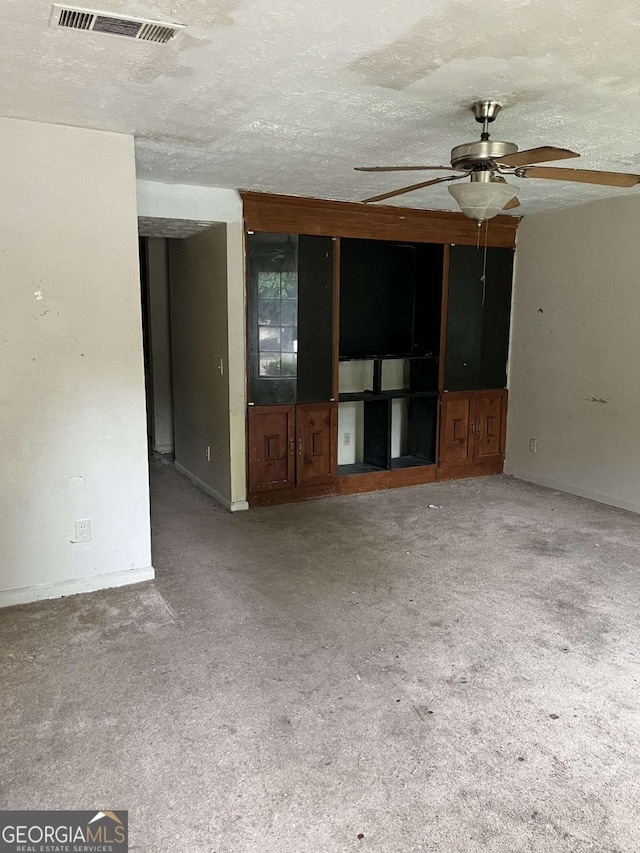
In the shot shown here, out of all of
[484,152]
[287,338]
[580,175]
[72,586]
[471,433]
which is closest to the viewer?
[484,152]

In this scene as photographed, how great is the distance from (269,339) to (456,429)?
1.95 m

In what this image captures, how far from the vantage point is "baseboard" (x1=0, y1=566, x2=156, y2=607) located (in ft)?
10.1

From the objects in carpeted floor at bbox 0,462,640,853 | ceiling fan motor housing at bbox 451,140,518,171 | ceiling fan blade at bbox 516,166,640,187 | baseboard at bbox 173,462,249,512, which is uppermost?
ceiling fan motor housing at bbox 451,140,518,171

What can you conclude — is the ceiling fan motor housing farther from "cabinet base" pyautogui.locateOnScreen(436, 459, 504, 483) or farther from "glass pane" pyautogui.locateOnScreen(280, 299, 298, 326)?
"cabinet base" pyautogui.locateOnScreen(436, 459, 504, 483)

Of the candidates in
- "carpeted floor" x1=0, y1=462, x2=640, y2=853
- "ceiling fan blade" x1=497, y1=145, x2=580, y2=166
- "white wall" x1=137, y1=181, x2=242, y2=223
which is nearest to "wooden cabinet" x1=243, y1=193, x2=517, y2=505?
"white wall" x1=137, y1=181, x2=242, y2=223

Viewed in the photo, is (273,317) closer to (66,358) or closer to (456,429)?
(66,358)

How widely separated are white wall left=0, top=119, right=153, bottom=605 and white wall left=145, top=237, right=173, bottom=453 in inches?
121

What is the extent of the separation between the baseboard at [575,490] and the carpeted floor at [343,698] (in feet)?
2.66

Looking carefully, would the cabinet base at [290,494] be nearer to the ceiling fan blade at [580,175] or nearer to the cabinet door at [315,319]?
the cabinet door at [315,319]

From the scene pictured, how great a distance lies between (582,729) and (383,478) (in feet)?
10.3

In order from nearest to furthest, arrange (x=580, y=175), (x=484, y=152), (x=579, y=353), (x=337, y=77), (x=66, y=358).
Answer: (x=337, y=77) → (x=484, y=152) → (x=580, y=175) → (x=66, y=358) → (x=579, y=353)

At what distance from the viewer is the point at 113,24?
1.88 meters

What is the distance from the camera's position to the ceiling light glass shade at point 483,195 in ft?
8.23

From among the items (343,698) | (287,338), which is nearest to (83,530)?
(343,698)
